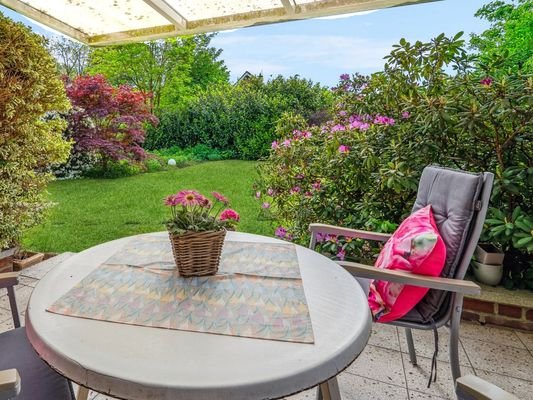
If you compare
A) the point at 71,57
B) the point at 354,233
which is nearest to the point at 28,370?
the point at 354,233

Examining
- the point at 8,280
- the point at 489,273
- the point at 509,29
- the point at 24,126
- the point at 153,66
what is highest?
the point at 153,66

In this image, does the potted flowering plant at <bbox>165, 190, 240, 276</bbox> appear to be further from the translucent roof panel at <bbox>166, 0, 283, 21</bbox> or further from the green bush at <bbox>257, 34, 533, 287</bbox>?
the translucent roof panel at <bbox>166, 0, 283, 21</bbox>

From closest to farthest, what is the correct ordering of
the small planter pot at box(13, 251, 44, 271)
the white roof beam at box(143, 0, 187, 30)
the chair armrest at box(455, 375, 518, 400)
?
1. the chair armrest at box(455, 375, 518, 400)
2. the white roof beam at box(143, 0, 187, 30)
3. the small planter pot at box(13, 251, 44, 271)

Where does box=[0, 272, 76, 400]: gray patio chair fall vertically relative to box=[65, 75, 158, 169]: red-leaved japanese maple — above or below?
below

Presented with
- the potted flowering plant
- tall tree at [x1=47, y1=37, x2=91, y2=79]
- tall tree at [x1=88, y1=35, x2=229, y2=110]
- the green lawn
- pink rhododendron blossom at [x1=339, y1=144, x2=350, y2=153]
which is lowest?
the green lawn

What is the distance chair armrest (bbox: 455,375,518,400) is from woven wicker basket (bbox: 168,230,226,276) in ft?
2.49

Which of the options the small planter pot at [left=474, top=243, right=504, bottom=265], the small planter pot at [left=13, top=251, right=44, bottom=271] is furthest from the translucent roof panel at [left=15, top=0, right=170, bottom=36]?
the small planter pot at [left=474, top=243, right=504, bottom=265]

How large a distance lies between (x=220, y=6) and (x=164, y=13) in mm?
429

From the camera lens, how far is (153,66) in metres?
11.8

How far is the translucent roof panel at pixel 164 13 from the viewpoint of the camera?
250cm

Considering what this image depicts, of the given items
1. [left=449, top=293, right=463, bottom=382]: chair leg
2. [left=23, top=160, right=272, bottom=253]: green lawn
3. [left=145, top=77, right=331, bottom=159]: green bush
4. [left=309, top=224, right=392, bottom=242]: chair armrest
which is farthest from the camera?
[left=145, top=77, right=331, bottom=159]: green bush

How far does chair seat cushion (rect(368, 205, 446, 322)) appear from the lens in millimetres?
1354

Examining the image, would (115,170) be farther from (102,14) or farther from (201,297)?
(201,297)

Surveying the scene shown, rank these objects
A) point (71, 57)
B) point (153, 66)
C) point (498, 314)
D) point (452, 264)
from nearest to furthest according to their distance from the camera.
Result: point (452, 264) → point (498, 314) → point (153, 66) → point (71, 57)
